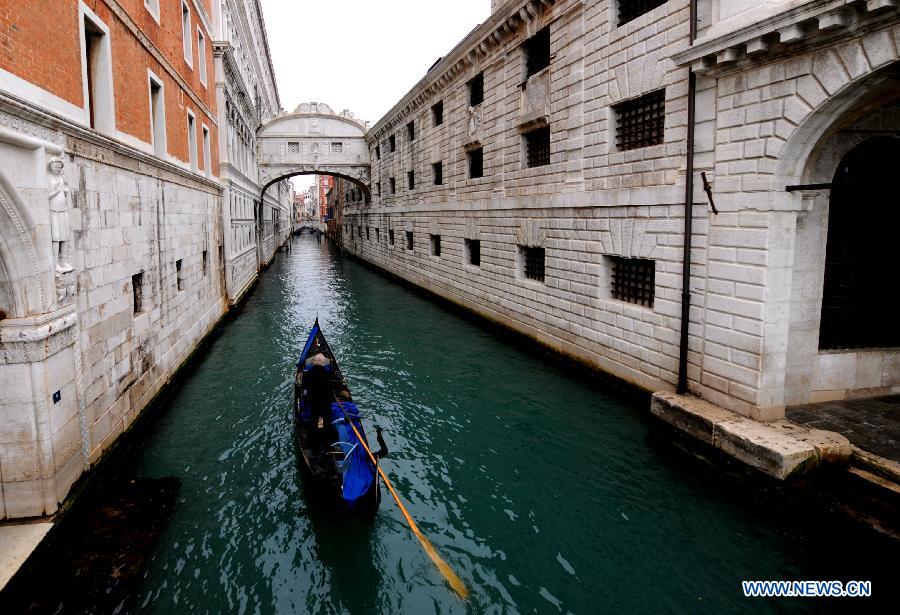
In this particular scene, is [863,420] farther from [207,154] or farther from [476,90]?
[207,154]

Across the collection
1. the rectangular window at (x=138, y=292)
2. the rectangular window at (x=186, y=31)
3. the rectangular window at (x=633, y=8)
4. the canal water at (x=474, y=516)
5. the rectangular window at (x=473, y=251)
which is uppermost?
the rectangular window at (x=186, y=31)

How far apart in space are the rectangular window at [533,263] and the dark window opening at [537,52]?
415 centimetres

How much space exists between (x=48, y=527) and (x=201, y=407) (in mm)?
4222

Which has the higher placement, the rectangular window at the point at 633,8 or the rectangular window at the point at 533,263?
the rectangular window at the point at 633,8

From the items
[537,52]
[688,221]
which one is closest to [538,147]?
[537,52]

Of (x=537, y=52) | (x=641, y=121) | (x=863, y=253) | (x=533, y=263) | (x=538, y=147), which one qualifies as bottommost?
(x=533, y=263)

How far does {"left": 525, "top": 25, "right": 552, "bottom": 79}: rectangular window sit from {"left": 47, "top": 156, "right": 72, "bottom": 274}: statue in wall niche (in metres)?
9.85

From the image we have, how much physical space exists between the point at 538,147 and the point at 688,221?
5.62m

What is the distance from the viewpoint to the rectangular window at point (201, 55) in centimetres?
1503

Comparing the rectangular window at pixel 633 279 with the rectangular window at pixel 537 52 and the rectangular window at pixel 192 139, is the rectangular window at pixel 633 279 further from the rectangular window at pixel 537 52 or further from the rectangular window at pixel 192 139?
the rectangular window at pixel 192 139

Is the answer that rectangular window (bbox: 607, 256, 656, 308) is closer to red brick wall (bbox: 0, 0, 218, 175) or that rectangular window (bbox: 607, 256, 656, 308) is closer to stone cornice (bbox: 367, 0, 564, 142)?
stone cornice (bbox: 367, 0, 564, 142)

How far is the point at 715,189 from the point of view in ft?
24.2

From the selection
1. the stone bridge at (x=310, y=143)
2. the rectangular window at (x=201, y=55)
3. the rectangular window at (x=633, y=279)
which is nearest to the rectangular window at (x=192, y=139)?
the rectangular window at (x=201, y=55)

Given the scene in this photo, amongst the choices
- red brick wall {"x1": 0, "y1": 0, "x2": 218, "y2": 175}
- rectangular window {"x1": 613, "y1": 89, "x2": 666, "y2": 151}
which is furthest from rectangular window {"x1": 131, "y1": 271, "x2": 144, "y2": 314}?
rectangular window {"x1": 613, "y1": 89, "x2": 666, "y2": 151}
